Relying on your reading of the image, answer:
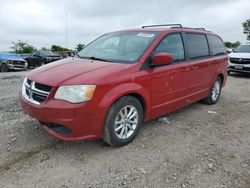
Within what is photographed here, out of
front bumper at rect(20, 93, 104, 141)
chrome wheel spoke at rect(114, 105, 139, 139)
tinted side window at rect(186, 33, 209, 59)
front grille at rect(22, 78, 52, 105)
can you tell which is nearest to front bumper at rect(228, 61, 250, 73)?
tinted side window at rect(186, 33, 209, 59)

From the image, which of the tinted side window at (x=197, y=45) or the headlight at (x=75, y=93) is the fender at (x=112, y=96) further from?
the tinted side window at (x=197, y=45)

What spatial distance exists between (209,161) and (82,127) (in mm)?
1712

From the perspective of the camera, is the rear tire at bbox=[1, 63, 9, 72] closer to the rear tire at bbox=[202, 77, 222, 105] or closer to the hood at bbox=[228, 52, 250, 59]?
the hood at bbox=[228, 52, 250, 59]

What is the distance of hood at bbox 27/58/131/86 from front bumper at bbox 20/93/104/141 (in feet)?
0.96

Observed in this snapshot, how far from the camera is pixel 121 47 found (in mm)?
4352

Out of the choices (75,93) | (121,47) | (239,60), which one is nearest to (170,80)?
(121,47)

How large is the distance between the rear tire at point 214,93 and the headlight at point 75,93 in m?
3.58

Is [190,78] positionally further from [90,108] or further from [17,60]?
[17,60]

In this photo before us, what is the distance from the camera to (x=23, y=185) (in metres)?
2.87

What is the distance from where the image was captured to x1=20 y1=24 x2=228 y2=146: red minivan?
326cm

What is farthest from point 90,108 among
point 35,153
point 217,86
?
point 217,86

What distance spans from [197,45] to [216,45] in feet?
3.65

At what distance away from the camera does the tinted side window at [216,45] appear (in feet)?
19.4

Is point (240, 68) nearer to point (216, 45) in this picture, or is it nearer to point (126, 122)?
point (216, 45)
